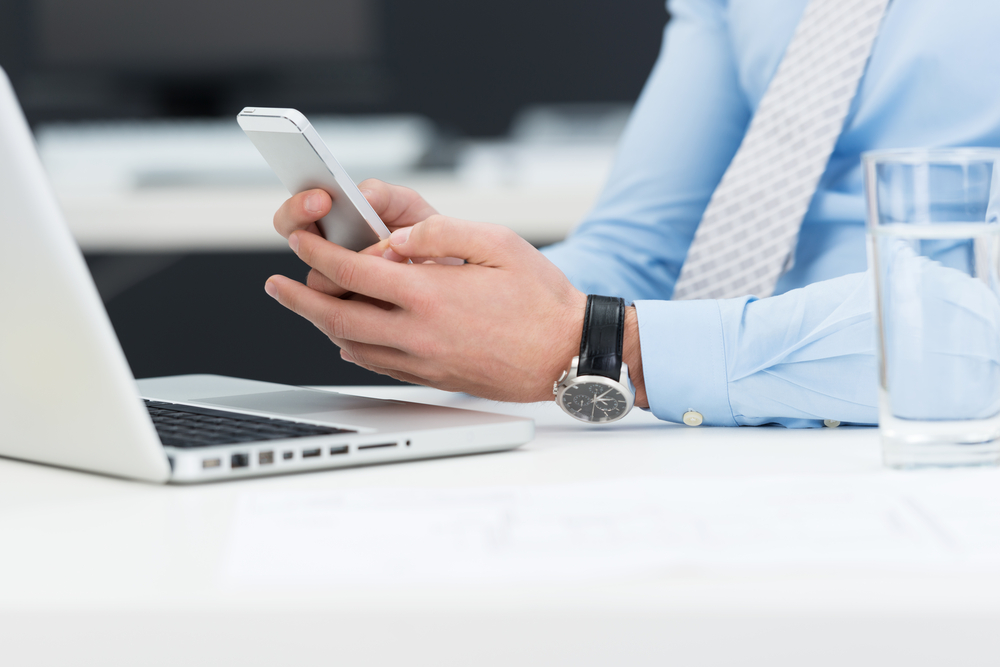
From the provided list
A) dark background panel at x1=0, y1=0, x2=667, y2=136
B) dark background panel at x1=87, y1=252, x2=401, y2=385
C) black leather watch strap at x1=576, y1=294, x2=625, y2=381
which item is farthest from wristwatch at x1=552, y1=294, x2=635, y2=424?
dark background panel at x1=0, y1=0, x2=667, y2=136

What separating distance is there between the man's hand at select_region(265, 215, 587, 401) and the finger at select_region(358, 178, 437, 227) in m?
0.15

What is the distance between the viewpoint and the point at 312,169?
2.02 feet

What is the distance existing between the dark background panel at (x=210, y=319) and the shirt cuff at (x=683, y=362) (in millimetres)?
1455

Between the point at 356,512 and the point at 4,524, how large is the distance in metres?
0.15

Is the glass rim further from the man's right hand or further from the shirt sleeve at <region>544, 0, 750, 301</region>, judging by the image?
the shirt sleeve at <region>544, 0, 750, 301</region>

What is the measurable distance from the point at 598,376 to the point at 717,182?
57cm

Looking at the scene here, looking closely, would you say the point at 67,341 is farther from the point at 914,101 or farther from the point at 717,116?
the point at 717,116

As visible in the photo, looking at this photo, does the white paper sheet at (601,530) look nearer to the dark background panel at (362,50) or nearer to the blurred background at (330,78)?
the blurred background at (330,78)

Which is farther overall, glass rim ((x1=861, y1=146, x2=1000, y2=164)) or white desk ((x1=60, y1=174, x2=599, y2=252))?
white desk ((x1=60, y1=174, x2=599, y2=252))

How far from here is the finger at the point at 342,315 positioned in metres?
0.63

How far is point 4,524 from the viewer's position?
41cm

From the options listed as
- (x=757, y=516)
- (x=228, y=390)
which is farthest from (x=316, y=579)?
(x=228, y=390)

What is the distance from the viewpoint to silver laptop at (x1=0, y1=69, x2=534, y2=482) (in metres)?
0.41

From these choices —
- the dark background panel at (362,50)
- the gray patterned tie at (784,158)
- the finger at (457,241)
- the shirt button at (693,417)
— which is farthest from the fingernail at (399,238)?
the dark background panel at (362,50)
